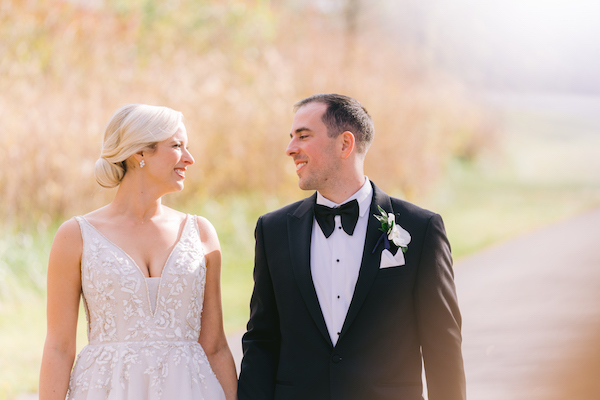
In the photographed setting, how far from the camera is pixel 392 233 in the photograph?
2.76 meters

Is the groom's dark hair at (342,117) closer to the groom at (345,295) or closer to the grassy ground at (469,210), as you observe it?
the groom at (345,295)

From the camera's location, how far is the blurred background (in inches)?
347

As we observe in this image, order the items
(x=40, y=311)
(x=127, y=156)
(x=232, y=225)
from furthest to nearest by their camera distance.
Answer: (x=232, y=225)
(x=40, y=311)
(x=127, y=156)

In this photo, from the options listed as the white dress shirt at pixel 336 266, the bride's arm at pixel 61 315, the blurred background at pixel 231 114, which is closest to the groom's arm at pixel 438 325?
the white dress shirt at pixel 336 266

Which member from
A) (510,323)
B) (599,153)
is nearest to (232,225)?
(510,323)

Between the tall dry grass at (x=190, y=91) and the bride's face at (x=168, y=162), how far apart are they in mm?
6385

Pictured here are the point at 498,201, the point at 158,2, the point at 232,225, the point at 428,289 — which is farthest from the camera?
the point at 498,201

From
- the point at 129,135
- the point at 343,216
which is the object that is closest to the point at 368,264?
the point at 343,216

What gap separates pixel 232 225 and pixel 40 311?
3934mm

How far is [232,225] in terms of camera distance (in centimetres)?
1080

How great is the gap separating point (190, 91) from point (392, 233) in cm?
918

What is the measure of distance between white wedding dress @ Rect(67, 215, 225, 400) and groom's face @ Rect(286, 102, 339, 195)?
0.67 meters

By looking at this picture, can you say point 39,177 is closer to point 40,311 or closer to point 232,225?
point 40,311

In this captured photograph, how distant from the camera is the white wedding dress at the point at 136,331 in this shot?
2.87 meters
